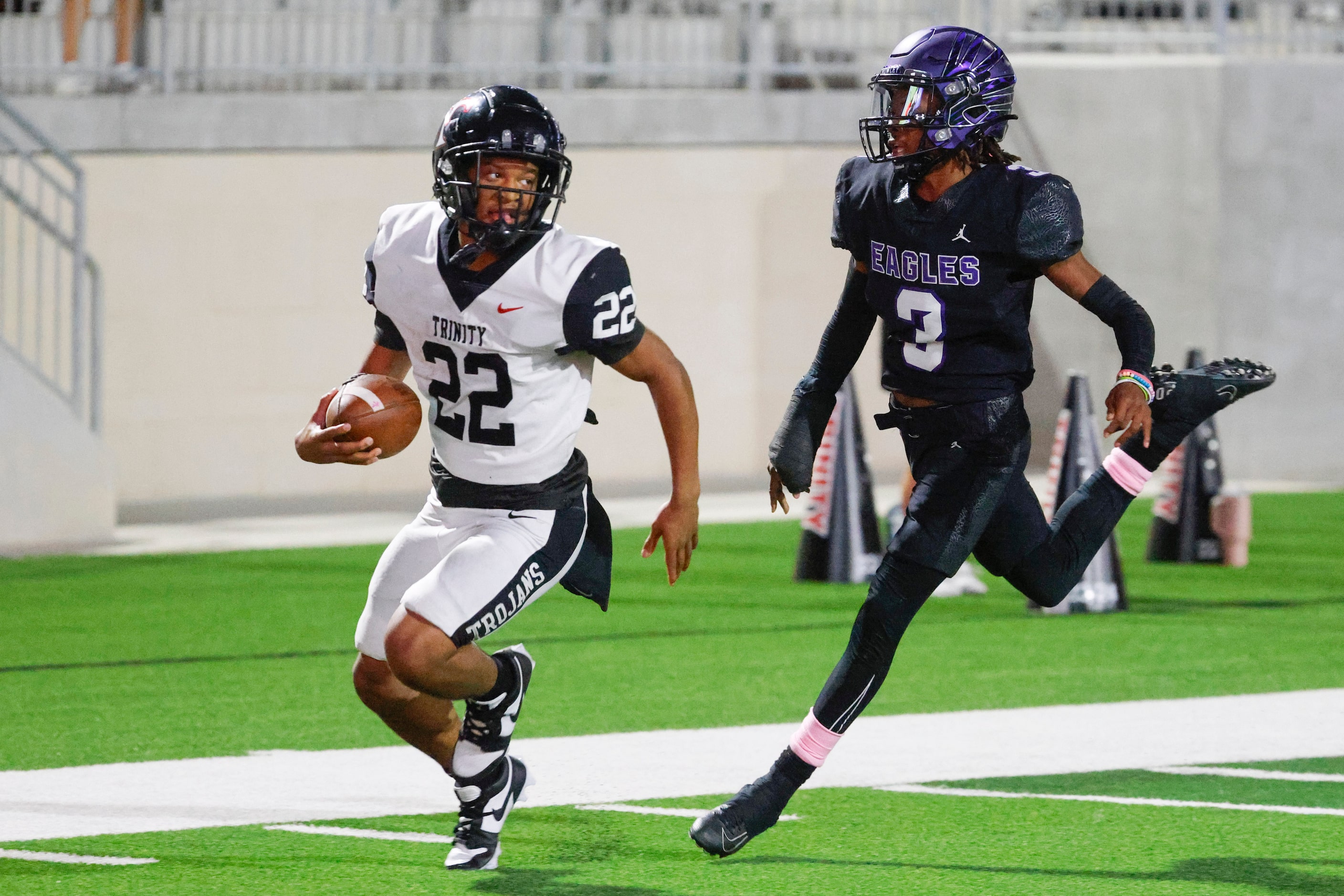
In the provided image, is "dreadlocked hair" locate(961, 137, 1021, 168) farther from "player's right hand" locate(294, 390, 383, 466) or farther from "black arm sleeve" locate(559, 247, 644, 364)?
"player's right hand" locate(294, 390, 383, 466)

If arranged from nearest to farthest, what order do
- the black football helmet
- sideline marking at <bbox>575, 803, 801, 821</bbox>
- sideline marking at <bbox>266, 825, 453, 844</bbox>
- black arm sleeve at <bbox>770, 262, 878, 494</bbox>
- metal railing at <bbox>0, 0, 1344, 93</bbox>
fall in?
the black football helmet
sideline marking at <bbox>266, 825, 453, 844</bbox>
black arm sleeve at <bbox>770, 262, 878, 494</bbox>
sideline marking at <bbox>575, 803, 801, 821</bbox>
metal railing at <bbox>0, 0, 1344, 93</bbox>

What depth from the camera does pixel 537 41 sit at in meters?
16.2

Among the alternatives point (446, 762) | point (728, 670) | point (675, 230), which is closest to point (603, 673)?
point (728, 670)

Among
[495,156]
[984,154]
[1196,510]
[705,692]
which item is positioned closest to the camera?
[495,156]

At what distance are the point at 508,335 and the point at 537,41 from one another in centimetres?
1123

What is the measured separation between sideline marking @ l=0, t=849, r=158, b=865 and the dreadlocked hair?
2.77 metres

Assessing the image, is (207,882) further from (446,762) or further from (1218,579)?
(1218,579)

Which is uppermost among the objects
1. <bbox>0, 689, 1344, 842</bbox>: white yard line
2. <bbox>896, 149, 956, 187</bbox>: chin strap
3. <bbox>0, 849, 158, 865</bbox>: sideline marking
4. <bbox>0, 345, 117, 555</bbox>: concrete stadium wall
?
<bbox>896, 149, 956, 187</bbox>: chin strap

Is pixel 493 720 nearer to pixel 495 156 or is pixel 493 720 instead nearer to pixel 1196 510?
pixel 495 156

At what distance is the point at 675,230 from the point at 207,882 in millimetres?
11074

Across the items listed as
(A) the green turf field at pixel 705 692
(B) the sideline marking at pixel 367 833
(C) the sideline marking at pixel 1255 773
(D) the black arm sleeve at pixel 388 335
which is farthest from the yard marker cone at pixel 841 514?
(D) the black arm sleeve at pixel 388 335

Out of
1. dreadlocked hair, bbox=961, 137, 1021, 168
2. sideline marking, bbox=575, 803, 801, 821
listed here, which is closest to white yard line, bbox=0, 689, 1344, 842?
sideline marking, bbox=575, 803, 801, 821

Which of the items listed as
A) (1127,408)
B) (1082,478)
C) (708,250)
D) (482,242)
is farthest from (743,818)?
(708,250)

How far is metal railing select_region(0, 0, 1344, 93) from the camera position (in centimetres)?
1505
